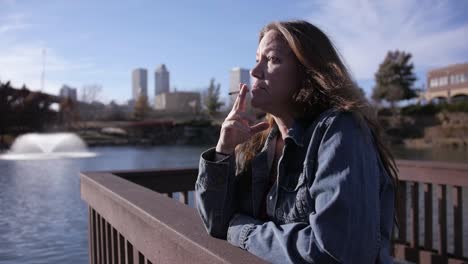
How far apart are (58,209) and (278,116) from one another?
6805 mm

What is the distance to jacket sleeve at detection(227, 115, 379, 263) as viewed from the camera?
3.68 feet

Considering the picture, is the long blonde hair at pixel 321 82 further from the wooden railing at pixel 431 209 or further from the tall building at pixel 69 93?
the tall building at pixel 69 93

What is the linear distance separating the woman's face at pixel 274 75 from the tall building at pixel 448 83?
66.7 metres

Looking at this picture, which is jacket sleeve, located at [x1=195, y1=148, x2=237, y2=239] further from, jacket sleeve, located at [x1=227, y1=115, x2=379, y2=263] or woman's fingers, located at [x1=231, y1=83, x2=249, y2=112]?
jacket sleeve, located at [x1=227, y1=115, x2=379, y2=263]

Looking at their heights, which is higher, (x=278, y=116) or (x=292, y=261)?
(x=278, y=116)

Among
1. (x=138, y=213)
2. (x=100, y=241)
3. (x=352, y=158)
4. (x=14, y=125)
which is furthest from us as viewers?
(x=14, y=125)

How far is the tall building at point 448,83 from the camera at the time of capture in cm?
6153

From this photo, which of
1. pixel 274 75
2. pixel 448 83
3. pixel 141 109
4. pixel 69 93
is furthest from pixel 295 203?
pixel 69 93

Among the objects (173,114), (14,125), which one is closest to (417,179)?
(14,125)

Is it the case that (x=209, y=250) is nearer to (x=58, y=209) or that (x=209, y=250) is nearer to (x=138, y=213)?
(x=138, y=213)

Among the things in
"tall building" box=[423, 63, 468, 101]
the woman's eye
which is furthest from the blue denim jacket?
"tall building" box=[423, 63, 468, 101]

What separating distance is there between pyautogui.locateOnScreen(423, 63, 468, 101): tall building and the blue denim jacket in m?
66.7

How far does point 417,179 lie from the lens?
135 inches

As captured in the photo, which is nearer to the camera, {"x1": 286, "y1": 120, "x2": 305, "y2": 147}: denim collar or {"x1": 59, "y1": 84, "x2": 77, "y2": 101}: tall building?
{"x1": 286, "y1": 120, "x2": 305, "y2": 147}: denim collar
